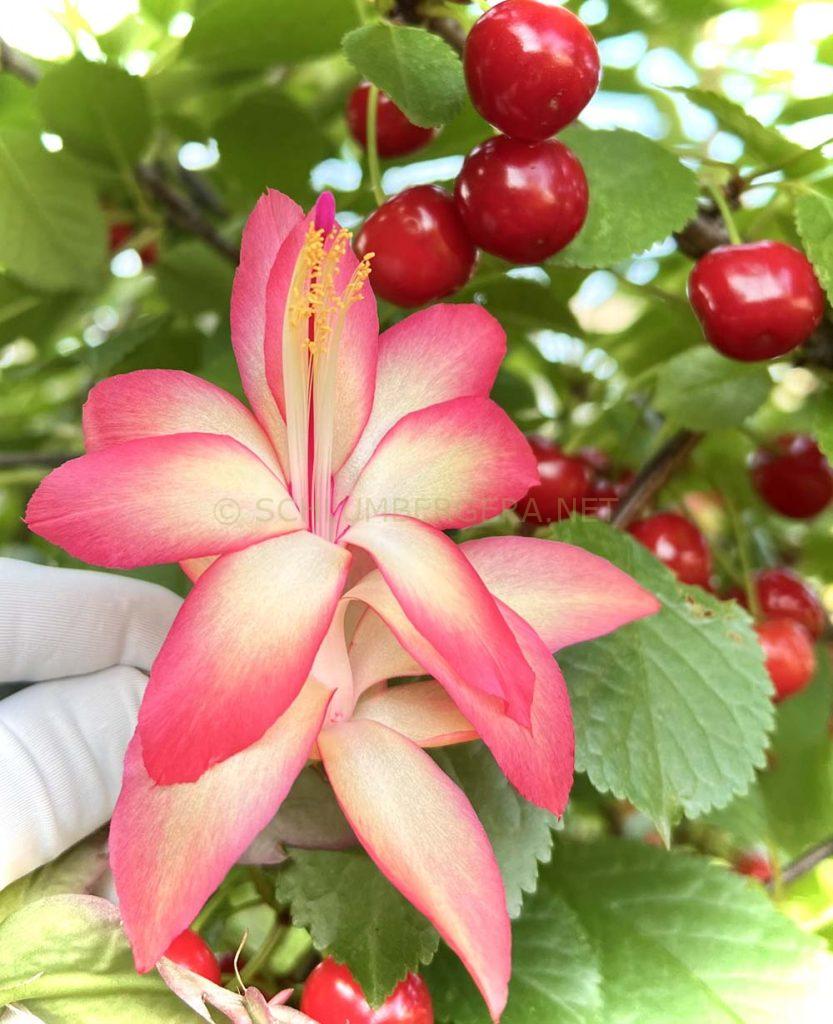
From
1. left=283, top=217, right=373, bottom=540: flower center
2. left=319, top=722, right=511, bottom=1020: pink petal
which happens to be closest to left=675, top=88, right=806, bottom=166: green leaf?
left=283, top=217, right=373, bottom=540: flower center

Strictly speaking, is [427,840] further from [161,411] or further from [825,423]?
[825,423]

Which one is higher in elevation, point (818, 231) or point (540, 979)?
point (818, 231)

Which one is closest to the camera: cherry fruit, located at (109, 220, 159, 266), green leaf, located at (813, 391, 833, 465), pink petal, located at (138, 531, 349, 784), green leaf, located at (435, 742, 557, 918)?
pink petal, located at (138, 531, 349, 784)

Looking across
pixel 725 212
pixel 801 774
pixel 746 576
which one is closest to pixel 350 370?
pixel 725 212

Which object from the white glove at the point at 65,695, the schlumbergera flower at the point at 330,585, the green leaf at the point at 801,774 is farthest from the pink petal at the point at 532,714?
the green leaf at the point at 801,774

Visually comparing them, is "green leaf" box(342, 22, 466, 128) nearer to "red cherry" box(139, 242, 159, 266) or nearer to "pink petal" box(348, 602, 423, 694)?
"pink petal" box(348, 602, 423, 694)

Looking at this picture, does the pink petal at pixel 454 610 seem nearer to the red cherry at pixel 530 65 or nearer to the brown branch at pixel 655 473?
the red cherry at pixel 530 65
